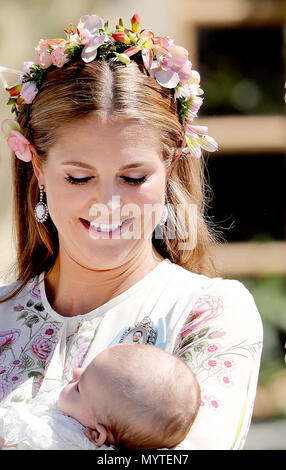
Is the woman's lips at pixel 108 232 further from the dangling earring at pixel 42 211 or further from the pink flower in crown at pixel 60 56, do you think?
the pink flower in crown at pixel 60 56

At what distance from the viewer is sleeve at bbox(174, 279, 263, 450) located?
205 centimetres

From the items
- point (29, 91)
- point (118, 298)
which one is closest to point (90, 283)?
point (118, 298)

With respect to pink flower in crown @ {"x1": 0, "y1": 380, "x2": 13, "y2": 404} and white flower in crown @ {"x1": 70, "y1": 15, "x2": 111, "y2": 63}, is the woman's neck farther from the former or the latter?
white flower in crown @ {"x1": 70, "y1": 15, "x2": 111, "y2": 63}

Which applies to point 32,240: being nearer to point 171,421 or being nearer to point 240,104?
point 171,421

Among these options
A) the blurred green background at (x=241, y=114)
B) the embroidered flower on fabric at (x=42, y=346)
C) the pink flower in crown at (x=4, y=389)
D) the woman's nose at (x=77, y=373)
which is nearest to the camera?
the woman's nose at (x=77, y=373)

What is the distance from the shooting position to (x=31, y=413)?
7.04 feet

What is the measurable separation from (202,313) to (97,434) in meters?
0.44

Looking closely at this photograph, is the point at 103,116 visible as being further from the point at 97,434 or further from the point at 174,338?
the point at 97,434

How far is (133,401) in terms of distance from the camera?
2047 millimetres

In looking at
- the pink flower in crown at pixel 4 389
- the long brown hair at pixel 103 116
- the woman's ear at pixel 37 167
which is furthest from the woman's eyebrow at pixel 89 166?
Answer: the pink flower in crown at pixel 4 389

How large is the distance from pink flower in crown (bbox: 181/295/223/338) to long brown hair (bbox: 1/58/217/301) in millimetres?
448

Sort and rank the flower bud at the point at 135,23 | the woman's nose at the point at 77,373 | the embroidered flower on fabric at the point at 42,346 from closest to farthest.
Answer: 1. the woman's nose at the point at 77,373
2. the embroidered flower on fabric at the point at 42,346
3. the flower bud at the point at 135,23

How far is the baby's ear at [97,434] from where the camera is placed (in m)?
2.03
